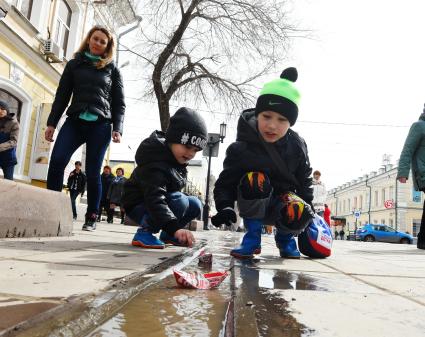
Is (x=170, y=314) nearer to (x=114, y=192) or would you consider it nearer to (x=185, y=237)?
(x=185, y=237)

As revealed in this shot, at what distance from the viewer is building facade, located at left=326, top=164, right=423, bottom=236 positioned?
4559 cm

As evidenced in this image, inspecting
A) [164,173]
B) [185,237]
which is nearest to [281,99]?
[164,173]

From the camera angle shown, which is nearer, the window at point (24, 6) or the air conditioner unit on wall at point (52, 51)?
the window at point (24, 6)

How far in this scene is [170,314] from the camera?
979 mm

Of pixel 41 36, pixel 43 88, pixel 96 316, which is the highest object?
pixel 41 36

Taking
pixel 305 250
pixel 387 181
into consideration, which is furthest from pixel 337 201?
pixel 305 250

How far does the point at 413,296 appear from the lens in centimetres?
144

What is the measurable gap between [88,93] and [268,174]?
6.00 ft

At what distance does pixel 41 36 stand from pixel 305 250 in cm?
910

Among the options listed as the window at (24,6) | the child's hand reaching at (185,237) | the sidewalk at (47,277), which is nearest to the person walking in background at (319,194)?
the child's hand reaching at (185,237)

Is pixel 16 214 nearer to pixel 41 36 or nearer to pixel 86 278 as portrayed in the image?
pixel 86 278

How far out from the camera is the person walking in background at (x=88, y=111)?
11.6 ft

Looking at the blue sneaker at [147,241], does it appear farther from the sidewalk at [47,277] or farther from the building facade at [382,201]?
the building facade at [382,201]

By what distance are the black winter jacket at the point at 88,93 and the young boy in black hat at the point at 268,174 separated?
143 cm
